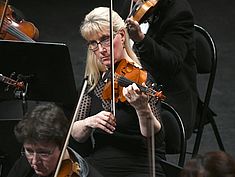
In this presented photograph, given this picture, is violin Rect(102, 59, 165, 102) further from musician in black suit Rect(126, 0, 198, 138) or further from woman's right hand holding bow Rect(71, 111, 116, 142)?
musician in black suit Rect(126, 0, 198, 138)

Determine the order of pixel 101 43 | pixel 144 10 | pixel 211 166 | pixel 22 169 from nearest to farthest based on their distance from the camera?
1. pixel 211 166
2. pixel 22 169
3. pixel 101 43
4. pixel 144 10

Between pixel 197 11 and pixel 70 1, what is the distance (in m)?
0.93

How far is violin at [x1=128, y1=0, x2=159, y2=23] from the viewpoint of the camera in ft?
7.91

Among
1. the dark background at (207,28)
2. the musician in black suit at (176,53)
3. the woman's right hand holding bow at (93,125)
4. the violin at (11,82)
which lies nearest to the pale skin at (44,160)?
the woman's right hand holding bow at (93,125)

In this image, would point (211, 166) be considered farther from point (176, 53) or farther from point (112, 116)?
point (176, 53)

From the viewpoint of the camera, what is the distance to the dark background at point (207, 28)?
3328 mm

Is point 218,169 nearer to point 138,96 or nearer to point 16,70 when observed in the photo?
point 138,96

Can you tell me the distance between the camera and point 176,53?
2.42 meters

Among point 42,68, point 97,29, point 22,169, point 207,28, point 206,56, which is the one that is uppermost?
point 97,29

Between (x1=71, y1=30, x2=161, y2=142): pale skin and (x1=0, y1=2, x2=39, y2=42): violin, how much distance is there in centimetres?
49

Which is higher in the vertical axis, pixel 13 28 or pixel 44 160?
pixel 13 28

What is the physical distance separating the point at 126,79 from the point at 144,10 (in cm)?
43

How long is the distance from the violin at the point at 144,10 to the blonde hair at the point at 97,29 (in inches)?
7.0

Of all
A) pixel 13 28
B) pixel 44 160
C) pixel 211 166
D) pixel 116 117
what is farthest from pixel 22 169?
pixel 13 28
